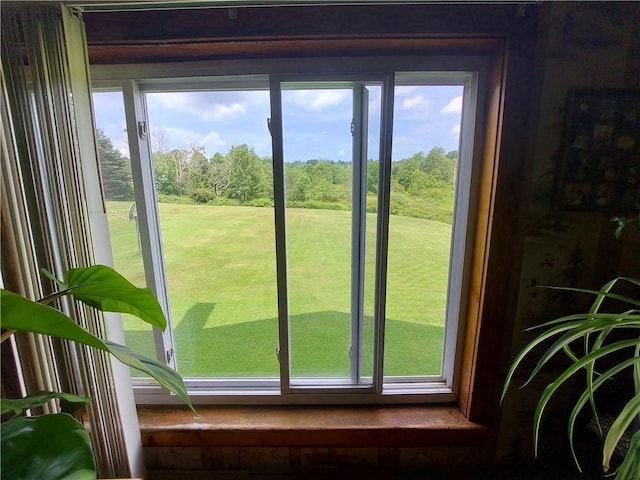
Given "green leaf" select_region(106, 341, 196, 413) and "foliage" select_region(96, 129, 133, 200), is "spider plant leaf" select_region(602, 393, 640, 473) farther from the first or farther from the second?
"foliage" select_region(96, 129, 133, 200)

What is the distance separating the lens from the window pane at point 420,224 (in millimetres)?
1073

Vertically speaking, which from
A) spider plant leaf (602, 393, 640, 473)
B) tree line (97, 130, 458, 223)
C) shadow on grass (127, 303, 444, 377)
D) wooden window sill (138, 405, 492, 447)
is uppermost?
tree line (97, 130, 458, 223)

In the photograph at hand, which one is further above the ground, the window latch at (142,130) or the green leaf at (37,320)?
the window latch at (142,130)

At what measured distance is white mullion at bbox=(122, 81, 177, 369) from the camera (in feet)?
3.43

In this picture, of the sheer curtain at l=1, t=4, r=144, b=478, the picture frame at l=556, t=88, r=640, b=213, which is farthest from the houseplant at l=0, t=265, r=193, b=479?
the picture frame at l=556, t=88, r=640, b=213

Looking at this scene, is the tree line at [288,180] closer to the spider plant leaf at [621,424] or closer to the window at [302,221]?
the window at [302,221]

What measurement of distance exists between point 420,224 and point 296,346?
0.73 meters

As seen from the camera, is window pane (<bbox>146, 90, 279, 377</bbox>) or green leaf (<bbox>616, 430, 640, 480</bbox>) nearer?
green leaf (<bbox>616, 430, 640, 480</bbox>)

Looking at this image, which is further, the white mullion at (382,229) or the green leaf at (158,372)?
the white mullion at (382,229)

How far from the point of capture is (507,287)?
3.40 ft

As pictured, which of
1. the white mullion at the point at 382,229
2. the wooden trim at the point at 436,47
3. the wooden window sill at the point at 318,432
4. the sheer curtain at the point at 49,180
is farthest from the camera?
the wooden window sill at the point at 318,432

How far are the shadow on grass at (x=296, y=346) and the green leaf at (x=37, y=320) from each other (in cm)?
83

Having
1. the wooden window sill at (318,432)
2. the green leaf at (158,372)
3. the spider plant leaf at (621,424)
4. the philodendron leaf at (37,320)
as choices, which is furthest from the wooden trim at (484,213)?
the philodendron leaf at (37,320)

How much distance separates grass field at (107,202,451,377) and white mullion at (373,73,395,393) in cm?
4
